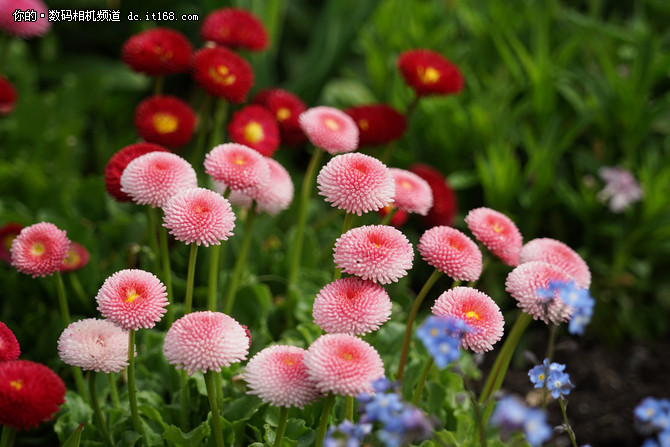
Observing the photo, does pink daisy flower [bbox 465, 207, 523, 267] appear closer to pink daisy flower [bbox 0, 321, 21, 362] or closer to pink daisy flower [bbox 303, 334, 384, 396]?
pink daisy flower [bbox 303, 334, 384, 396]

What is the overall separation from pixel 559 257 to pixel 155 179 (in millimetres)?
671

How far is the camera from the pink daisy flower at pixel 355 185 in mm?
1094

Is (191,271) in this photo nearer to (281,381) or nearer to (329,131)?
(281,381)

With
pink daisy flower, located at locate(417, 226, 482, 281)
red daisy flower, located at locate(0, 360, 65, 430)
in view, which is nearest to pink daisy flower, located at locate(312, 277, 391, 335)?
pink daisy flower, located at locate(417, 226, 482, 281)

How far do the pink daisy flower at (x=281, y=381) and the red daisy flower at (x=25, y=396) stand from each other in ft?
0.83

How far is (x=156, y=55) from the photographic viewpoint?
166 centimetres

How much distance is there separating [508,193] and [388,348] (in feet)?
2.94

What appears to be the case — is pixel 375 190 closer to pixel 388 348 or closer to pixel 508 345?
pixel 508 345

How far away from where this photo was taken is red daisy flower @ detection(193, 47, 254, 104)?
1.61m

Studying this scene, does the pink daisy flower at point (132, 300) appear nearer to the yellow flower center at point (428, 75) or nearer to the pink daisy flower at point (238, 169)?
the pink daisy flower at point (238, 169)

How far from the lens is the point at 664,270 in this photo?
8.09ft

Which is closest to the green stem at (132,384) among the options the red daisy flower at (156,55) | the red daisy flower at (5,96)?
the red daisy flower at (156,55)

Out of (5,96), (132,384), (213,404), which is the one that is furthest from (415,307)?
(5,96)

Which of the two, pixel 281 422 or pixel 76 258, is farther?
pixel 76 258
